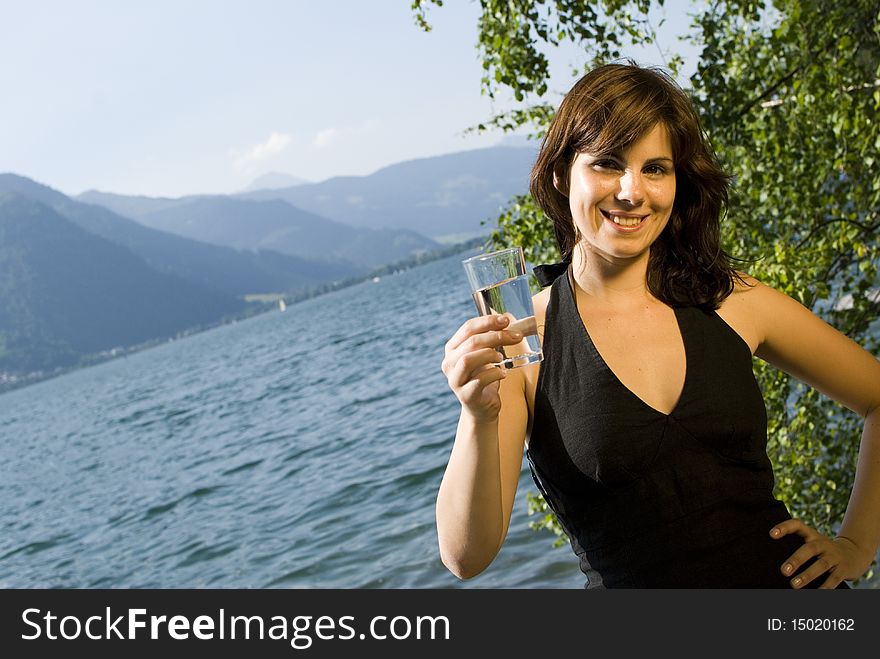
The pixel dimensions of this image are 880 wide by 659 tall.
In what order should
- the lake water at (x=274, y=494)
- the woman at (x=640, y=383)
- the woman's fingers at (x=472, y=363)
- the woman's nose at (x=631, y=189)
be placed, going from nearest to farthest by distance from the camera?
the woman's fingers at (x=472, y=363) → the woman at (x=640, y=383) → the woman's nose at (x=631, y=189) → the lake water at (x=274, y=494)

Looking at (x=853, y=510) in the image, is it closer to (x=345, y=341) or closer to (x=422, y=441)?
(x=422, y=441)

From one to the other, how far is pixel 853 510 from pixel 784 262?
230 cm

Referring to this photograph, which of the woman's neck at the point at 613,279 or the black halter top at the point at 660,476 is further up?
the woman's neck at the point at 613,279

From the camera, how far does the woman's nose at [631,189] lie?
8.40ft

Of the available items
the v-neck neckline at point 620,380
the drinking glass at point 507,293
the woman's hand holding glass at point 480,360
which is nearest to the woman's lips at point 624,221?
the v-neck neckline at point 620,380

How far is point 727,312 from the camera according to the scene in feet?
9.15

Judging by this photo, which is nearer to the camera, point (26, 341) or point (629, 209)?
point (629, 209)

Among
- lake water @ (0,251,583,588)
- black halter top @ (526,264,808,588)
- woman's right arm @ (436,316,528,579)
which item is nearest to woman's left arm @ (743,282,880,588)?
black halter top @ (526,264,808,588)

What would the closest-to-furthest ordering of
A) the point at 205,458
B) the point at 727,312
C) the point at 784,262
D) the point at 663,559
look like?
the point at 663,559 → the point at 727,312 → the point at 784,262 → the point at 205,458

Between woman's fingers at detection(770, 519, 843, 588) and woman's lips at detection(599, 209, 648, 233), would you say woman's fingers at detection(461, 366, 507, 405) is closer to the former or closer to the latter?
woman's lips at detection(599, 209, 648, 233)

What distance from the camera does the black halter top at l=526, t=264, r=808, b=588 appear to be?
2.47 meters

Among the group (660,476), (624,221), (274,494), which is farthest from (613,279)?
(274,494)

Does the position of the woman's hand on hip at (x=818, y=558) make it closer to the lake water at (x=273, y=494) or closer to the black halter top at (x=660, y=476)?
the black halter top at (x=660, y=476)
